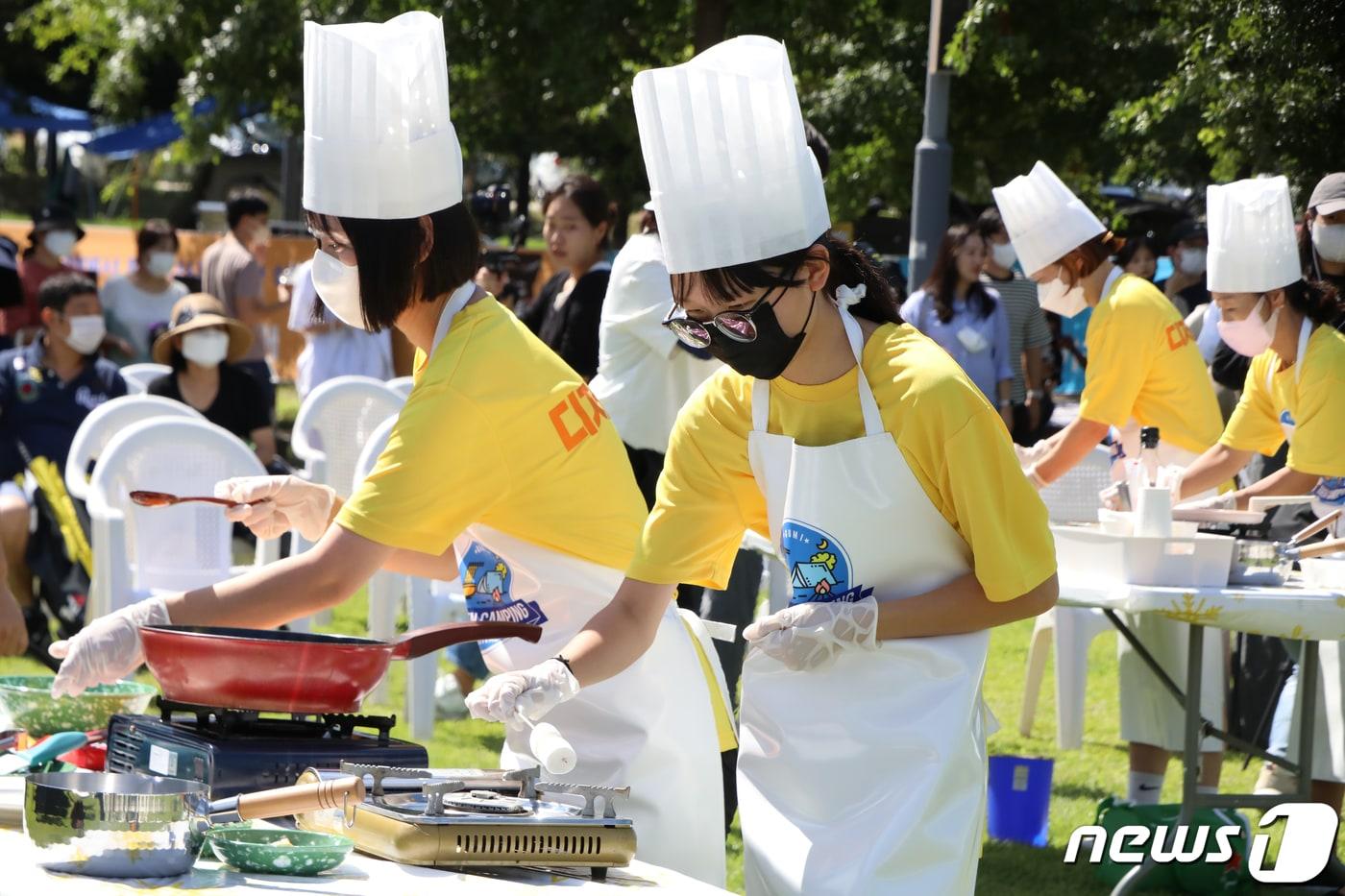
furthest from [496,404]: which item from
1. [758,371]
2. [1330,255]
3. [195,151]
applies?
[195,151]

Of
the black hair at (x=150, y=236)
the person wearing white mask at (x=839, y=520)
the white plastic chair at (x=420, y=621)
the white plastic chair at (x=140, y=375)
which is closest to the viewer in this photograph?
the person wearing white mask at (x=839, y=520)

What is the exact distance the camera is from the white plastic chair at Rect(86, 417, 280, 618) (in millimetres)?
6105

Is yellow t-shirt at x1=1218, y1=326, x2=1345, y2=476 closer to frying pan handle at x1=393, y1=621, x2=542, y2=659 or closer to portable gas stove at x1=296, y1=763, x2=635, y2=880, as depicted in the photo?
frying pan handle at x1=393, y1=621, x2=542, y2=659

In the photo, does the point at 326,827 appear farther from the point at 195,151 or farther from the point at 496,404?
→ the point at 195,151

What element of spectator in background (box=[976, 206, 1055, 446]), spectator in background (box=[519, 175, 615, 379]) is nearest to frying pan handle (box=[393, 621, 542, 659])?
spectator in background (box=[519, 175, 615, 379])

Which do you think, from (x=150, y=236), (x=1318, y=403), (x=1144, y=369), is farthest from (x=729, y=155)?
(x=150, y=236)

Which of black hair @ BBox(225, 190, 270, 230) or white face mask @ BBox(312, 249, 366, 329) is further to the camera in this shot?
black hair @ BBox(225, 190, 270, 230)

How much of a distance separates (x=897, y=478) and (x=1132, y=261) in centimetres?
903

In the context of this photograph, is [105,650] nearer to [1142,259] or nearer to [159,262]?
[159,262]

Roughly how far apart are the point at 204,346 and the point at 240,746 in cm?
534

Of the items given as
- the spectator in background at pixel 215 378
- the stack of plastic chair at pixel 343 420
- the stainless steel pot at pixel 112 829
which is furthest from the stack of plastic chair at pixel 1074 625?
the stainless steel pot at pixel 112 829

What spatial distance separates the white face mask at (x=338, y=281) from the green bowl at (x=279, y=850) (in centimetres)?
88

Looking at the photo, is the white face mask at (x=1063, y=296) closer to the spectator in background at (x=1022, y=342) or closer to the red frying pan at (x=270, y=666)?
the red frying pan at (x=270, y=666)

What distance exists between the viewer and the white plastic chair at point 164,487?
611 centimetres
